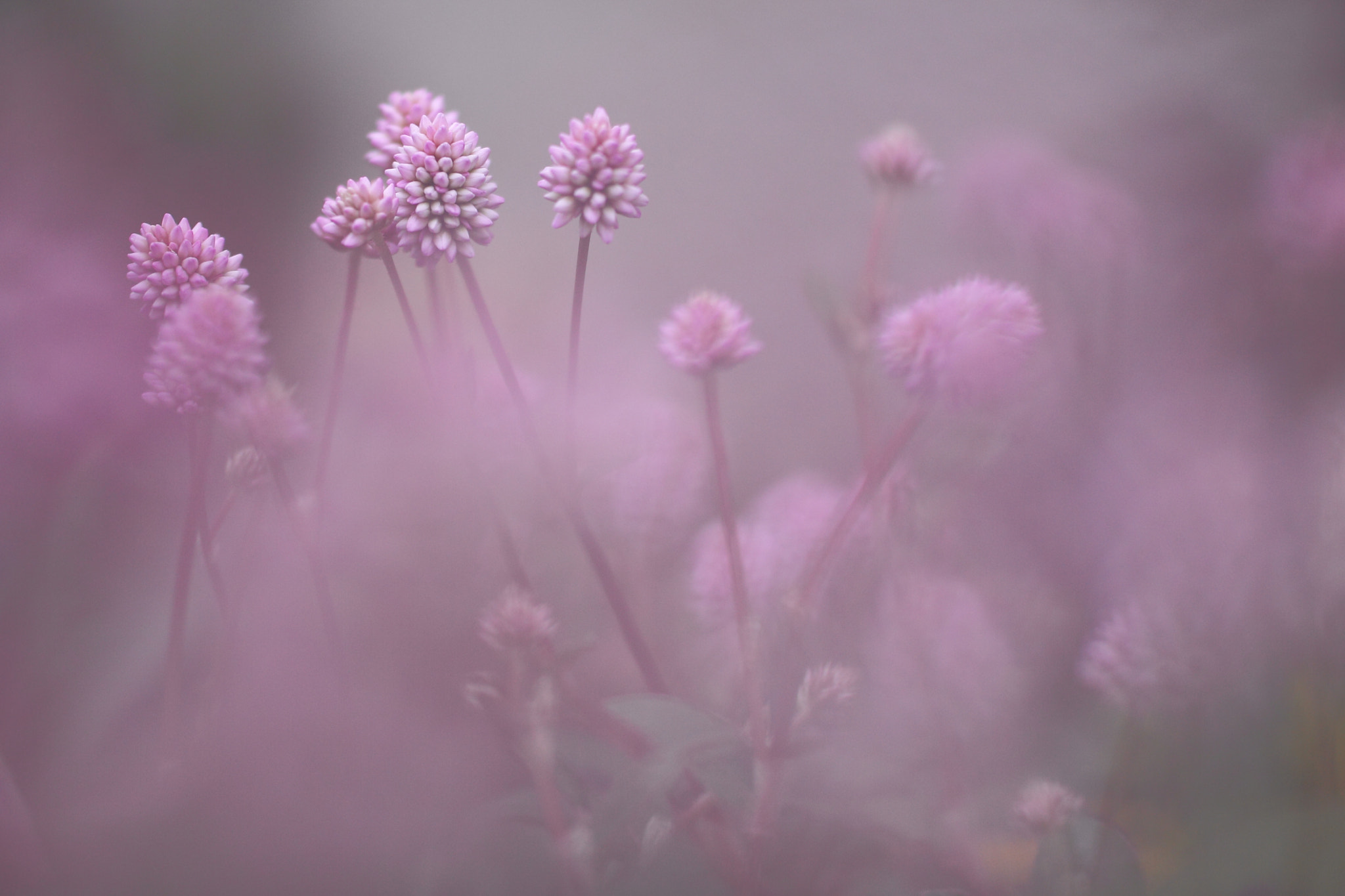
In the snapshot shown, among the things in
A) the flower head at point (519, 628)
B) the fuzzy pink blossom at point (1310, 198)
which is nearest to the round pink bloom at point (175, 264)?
the flower head at point (519, 628)

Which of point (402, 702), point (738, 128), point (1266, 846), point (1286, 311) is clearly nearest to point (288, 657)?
point (402, 702)

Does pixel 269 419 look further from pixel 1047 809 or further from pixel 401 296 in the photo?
pixel 1047 809

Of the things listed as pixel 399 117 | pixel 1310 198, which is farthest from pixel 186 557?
pixel 1310 198

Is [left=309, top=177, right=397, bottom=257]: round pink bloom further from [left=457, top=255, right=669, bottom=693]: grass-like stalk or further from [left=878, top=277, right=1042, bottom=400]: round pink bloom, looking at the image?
[left=878, top=277, right=1042, bottom=400]: round pink bloom

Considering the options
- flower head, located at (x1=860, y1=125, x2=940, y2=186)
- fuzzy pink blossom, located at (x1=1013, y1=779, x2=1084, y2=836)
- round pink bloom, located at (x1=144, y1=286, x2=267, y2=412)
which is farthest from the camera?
flower head, located at (x1=860, y1=125, x2=940, y2=186)

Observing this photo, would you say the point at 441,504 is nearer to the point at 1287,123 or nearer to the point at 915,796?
the point at 915,796

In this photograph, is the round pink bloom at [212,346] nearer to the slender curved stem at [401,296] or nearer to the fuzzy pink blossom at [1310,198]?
the slender curved stem at [401,296]

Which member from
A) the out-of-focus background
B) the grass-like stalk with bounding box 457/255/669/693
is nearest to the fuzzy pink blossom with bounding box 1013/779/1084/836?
the out-of-focus background
